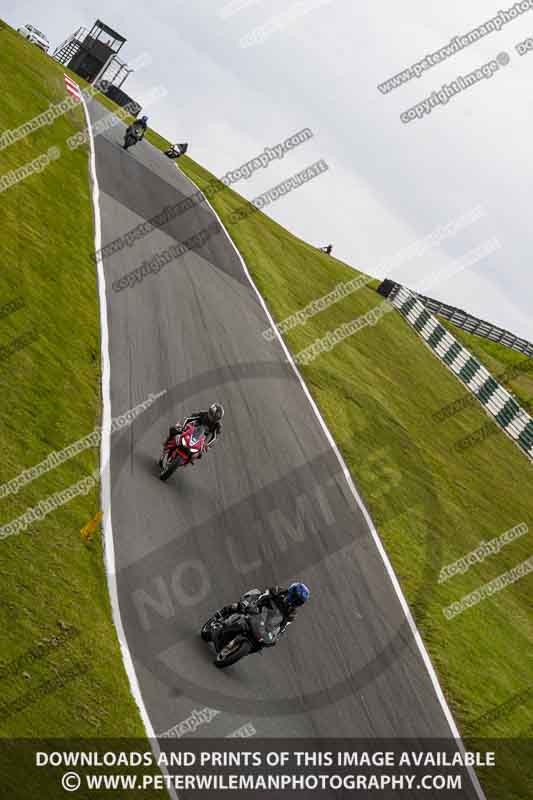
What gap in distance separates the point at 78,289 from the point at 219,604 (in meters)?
10.0

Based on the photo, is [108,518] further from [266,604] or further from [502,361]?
[502,361]

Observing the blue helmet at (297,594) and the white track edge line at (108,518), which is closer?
the white track edge line at (108,518)

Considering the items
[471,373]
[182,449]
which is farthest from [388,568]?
[471,373]

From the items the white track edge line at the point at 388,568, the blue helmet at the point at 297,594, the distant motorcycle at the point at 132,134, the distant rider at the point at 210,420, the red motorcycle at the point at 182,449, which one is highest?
the blue helmet at the point at 297,594

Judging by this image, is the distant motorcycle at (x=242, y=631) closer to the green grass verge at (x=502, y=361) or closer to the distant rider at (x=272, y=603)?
the distant rider at (x=272, y=603)

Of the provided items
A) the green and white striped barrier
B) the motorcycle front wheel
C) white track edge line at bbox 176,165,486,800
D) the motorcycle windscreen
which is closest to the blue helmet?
the motorcycle windscreen

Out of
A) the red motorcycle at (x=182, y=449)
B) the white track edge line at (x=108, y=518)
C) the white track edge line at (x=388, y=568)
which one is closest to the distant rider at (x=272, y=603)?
the white track edge line at (x=108, y=518)

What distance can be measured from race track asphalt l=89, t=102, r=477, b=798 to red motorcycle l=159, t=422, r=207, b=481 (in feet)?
0.85

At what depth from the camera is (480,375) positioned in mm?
40375

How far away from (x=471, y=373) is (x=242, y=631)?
→ 97.5 ft

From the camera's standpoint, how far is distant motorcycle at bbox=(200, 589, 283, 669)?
1290 cm

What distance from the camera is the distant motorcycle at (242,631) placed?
12.9m

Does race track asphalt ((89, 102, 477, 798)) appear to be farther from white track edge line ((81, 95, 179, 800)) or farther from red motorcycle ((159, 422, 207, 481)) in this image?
red motorcycle ((159, 422, 207, 481))

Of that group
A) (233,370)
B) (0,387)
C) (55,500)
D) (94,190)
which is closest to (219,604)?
(55,500)
